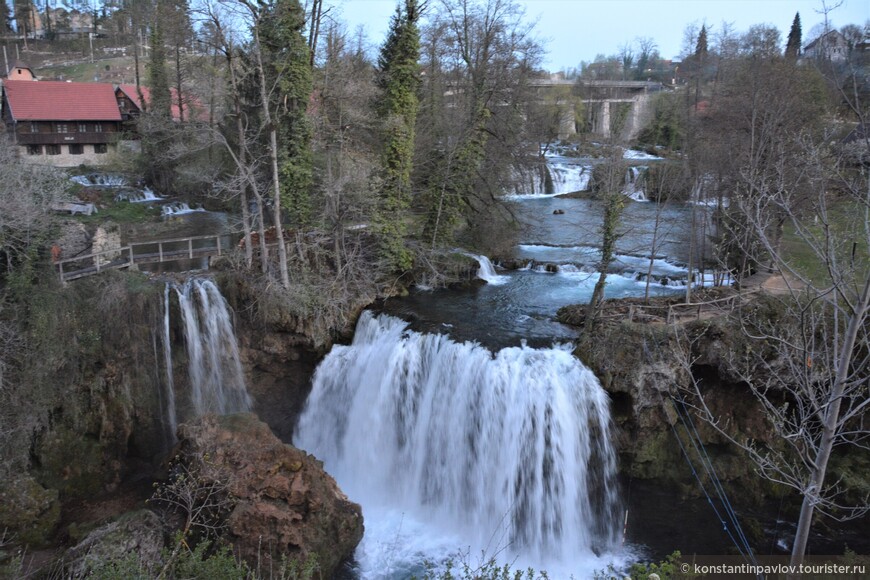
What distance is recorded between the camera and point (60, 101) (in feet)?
125

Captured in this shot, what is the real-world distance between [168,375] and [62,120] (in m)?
31.1

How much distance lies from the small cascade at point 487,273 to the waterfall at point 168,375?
10602 millimetres

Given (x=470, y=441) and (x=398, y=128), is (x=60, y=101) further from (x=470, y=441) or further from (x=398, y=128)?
(x=470, y=441)

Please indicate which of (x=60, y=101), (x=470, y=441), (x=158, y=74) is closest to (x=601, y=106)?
(x=158, y=74)

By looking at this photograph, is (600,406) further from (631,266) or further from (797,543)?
(631,266)

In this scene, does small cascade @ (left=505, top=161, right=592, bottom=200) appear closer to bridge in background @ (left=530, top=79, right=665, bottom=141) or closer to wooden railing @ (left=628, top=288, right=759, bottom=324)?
bridge in background @ (left=530, top=79, right=665, bottom=141)

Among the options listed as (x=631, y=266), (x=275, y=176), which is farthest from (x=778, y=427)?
(x=631, y=266)

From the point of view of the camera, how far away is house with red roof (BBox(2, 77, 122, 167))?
36656 mm

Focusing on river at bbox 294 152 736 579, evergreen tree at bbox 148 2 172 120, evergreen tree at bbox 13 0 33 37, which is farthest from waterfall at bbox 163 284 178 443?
evergreen tree at bbox 13 0 33 37

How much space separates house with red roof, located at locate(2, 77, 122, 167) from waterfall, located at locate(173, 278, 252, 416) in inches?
1087

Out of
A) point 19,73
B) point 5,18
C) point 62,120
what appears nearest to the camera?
point 62,120

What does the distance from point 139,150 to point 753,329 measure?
38.4m

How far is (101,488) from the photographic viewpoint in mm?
14125

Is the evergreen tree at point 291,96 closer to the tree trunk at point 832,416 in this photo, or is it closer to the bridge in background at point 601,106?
the tree trunk at point 832,416
